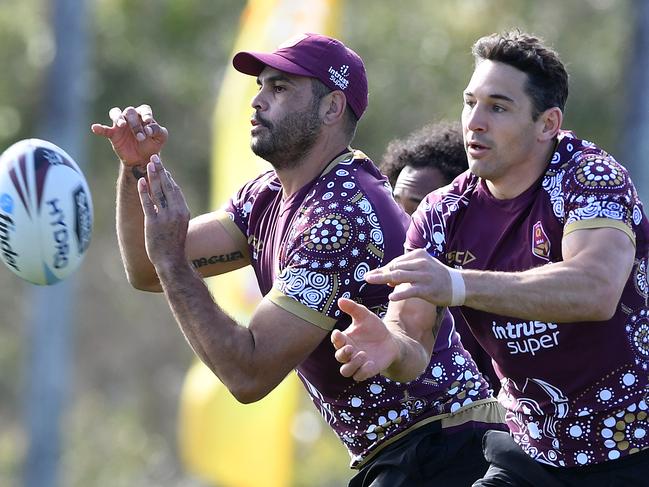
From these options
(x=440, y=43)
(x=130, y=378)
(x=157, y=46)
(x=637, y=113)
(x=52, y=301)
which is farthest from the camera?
(x=130, y=378)

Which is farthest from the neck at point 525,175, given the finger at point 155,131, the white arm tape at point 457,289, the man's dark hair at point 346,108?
the finger at point 155,131

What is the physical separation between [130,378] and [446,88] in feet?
27.2

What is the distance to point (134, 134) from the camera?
6266 millimetres

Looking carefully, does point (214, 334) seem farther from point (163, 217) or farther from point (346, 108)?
point (346, 108)

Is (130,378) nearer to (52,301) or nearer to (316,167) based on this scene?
(52,301)

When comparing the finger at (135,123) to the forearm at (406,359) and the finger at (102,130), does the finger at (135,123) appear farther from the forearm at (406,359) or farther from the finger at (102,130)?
the forearm at (406,359)

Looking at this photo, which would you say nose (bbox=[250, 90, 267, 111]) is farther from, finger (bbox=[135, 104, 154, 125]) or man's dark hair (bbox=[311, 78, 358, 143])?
finger (bbox=[135, 104, 154, 125])

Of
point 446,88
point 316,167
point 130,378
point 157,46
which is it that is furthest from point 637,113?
point 130,378

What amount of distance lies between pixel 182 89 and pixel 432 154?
15842mm

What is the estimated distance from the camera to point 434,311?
5656 mm

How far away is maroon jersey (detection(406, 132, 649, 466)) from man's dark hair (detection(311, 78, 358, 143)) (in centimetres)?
78

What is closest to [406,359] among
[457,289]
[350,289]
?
[350,289]

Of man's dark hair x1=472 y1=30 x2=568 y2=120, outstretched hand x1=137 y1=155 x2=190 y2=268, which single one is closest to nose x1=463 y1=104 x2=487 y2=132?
man's dark hair x1=472 y1=30 x2=568 y2=120

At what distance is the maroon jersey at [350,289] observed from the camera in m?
5.71
